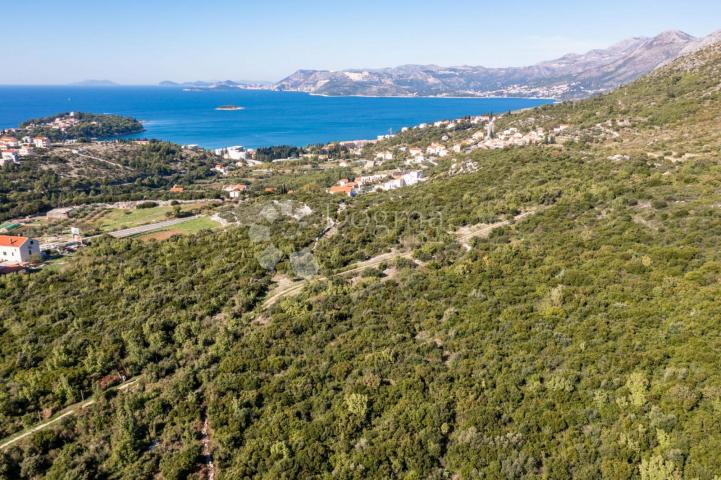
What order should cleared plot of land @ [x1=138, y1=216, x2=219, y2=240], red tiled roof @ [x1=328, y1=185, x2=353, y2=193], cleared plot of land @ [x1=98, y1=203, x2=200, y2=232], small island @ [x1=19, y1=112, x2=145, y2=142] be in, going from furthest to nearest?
small island @ [x1=19, y1=112, x2=145, y2=142], red tiled roof @ [x1=328, y1=185, x2=353, y2=193], cleared plot of land @ [x1=98, y1=203, x2=200, y2=232], cleared plot of land @ [x1=138, y1=216, x2=219, y2=240]

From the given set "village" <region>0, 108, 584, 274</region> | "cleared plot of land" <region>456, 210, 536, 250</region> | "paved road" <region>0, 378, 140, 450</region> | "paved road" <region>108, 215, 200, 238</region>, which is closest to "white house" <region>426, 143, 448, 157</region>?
"village" <region>0, 108, 584, 274</region>

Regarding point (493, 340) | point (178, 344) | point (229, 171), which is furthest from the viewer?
point (229, 171)

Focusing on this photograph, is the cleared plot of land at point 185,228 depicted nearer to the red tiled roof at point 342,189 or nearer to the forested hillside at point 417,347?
the forested hillside at point 417,347

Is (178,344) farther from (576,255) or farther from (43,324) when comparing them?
(576,255)

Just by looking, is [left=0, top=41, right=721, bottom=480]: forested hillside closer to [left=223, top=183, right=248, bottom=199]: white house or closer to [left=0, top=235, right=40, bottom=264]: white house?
[left=0, top=235, right=40, bottom=264]: white house

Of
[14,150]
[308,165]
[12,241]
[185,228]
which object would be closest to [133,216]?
[185,228]

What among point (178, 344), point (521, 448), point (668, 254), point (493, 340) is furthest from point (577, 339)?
point (178, 344)
